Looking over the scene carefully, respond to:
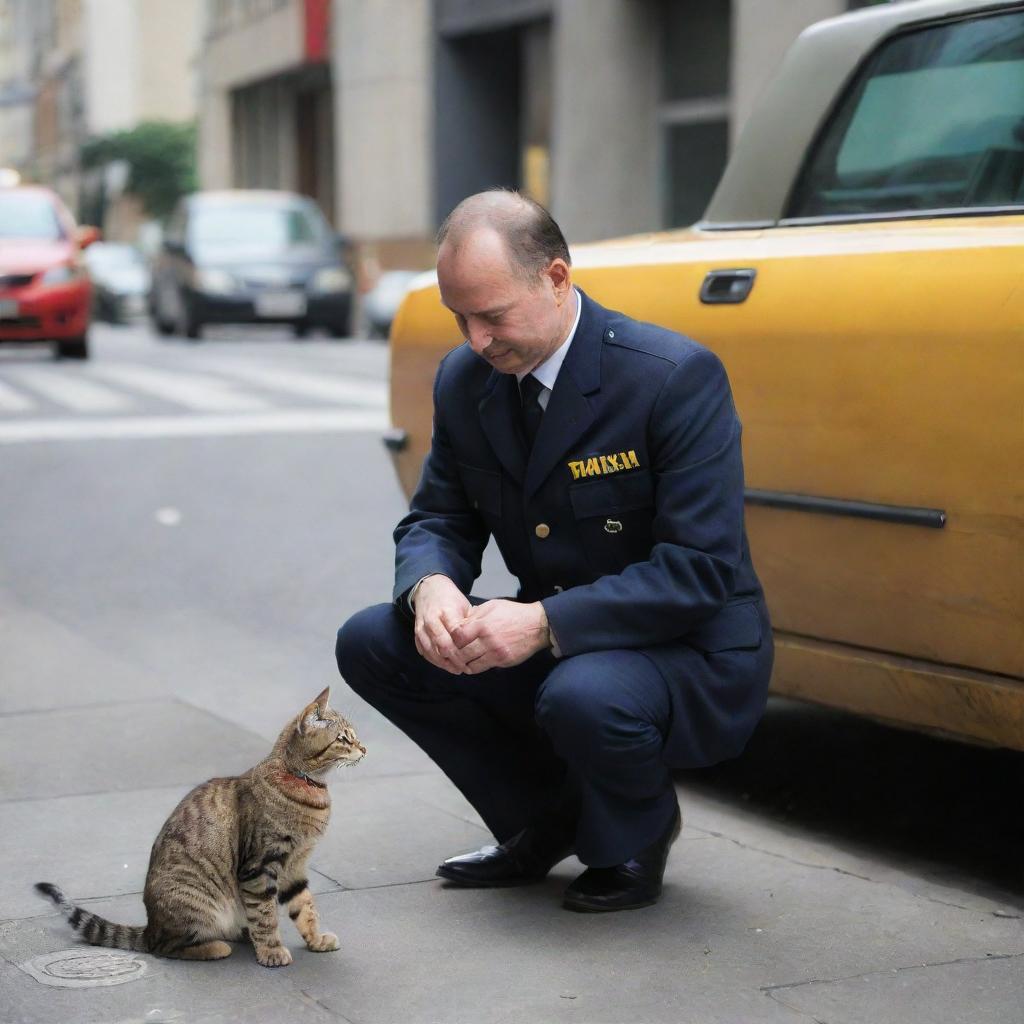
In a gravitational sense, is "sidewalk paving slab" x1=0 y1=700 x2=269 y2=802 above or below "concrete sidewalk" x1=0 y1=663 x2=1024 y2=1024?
below

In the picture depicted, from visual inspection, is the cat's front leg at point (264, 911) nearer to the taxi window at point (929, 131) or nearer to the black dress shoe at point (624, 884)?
the black dress shoe at point (624, 884)

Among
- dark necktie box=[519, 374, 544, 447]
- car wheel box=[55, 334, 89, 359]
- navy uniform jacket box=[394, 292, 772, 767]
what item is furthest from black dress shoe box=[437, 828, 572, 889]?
car wheel box=[55, 334, 89, 359]

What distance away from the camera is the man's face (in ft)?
10.9

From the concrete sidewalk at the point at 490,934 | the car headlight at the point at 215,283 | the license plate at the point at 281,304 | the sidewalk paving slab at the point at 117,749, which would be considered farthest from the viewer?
the license plate at the point at 281,304

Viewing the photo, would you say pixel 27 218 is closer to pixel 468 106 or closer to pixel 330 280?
pixel 330 280

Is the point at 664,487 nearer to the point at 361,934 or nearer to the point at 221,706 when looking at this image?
the point at 361,934

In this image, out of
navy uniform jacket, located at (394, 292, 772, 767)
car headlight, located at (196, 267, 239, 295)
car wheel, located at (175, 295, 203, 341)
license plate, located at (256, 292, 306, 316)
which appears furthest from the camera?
car wheel, located at (175, 295, 203, 341)

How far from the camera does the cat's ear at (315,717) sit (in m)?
3.29

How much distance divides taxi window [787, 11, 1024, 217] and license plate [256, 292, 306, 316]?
17.8 m

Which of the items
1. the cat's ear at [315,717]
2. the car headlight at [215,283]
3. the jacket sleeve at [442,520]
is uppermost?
the jacket sleeve at [442,520]

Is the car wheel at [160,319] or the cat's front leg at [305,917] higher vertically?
the cat's front leg at [305,917]

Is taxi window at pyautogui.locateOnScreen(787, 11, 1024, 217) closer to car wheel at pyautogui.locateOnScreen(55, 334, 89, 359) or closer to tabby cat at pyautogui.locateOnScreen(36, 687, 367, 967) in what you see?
tabby cat at pyautogui.locateOnScreen(36, 687, 367, 967)

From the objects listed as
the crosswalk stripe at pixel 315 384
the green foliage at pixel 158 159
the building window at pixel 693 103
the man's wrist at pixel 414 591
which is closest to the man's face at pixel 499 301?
the man's wrist at pixel 414 591

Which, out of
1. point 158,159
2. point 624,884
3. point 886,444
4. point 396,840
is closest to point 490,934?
point 624,884
